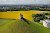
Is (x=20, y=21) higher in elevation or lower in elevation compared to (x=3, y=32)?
higher

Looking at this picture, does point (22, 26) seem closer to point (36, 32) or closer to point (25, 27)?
point (25, 27)

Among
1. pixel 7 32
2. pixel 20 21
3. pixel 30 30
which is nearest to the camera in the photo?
pixel 7 32

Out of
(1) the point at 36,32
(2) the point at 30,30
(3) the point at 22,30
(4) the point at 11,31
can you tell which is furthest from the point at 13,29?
(1) the point at 36,32

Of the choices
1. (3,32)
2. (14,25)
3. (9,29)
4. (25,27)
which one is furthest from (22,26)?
(3,32)

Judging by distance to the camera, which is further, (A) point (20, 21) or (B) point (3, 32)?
(A) point (20, 21)

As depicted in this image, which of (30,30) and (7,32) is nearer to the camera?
(7,32)

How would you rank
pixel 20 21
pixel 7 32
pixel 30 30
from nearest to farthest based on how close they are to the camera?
pixel 7 32, pixel 30 30, pixel 20 21

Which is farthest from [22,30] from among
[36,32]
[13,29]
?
[36,32]

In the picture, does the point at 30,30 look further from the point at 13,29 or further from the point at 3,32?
the point at 3,32
